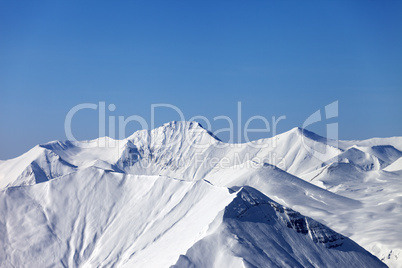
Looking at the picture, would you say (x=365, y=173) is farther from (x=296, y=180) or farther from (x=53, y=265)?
(x=53, y=265)

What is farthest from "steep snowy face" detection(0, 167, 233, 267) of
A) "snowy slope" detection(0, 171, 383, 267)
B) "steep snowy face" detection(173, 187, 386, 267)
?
"steep snowy face" detection(173, 187, 386, 267)

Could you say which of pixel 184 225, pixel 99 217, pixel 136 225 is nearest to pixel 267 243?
pixel 184 225

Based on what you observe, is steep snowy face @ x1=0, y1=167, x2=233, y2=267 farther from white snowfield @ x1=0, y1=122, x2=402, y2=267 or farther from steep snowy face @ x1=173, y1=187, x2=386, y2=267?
steep snowy face @ x1=173, y1=187, x2=386, y2=267

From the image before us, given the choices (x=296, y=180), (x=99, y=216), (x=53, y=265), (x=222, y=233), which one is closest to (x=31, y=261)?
(x=53, y=265)

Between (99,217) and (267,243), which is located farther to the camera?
Result: (99,217)

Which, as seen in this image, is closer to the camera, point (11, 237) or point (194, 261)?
point (194, 261)

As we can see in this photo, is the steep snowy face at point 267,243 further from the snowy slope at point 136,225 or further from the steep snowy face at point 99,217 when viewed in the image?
the steep snowy face at point 99,217

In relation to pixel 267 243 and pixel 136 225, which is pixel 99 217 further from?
pixel 267 243

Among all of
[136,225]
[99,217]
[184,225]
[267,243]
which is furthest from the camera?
[99,217]
